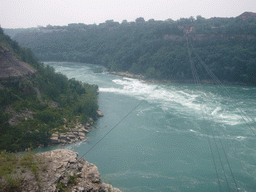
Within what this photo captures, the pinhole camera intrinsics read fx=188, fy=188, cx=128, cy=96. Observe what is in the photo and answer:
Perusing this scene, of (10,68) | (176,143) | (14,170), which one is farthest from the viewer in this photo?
(10,68)

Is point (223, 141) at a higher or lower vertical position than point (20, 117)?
lower

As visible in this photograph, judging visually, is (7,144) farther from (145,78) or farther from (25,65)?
(145,78)

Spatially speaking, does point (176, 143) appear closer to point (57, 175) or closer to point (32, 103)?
point (57, 175)

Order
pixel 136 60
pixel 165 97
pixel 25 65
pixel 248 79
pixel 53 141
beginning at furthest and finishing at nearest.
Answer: pixel 136 60 → pixel 248 79 → pixel 165 97 → pixel 25 65 → pixel 53 141

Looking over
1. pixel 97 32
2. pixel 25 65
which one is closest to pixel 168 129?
pixel 25 65

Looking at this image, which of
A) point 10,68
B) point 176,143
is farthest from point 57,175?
point 10,68
